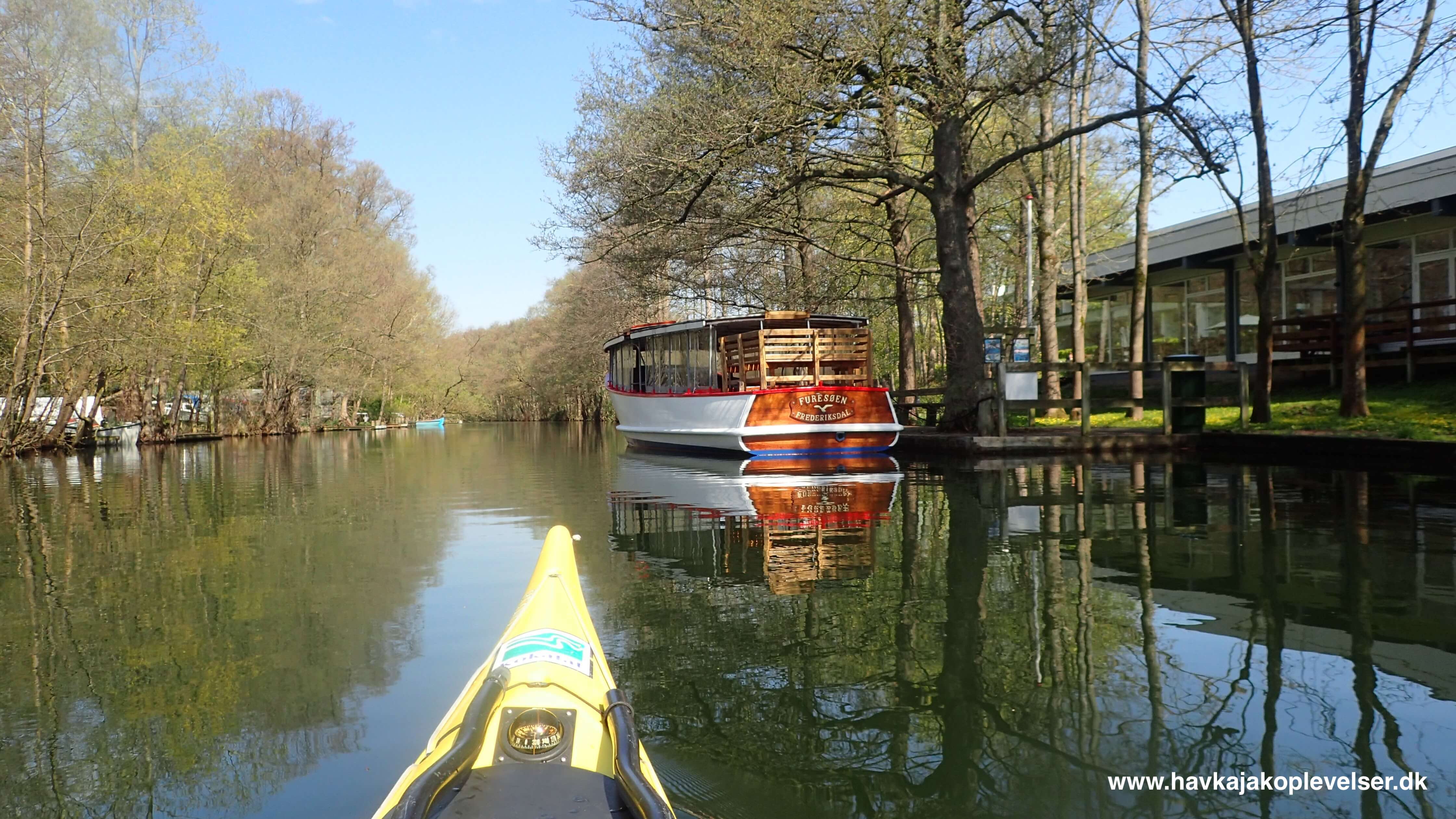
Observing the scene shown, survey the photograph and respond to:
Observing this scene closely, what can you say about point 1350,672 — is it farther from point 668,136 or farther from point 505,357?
point 505,357

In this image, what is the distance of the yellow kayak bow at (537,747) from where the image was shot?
2666 mm

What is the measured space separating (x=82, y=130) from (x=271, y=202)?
15.6 meters

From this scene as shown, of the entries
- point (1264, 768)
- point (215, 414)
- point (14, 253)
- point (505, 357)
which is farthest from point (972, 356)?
point (505, 357)

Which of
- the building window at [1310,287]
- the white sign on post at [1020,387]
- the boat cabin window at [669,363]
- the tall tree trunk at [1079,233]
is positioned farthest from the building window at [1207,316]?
the boat cabin window at [669,363]

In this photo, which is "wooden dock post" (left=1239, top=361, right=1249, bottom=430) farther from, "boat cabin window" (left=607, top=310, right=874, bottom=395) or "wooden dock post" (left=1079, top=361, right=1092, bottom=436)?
"boat cabin window" (left=607, top=310, right=874, bottom=395)

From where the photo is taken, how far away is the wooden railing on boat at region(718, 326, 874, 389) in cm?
1983

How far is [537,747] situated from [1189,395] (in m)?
17.4

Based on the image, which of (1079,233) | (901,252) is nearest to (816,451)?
(901,252)

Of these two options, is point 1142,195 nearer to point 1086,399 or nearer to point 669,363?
point 1086,399

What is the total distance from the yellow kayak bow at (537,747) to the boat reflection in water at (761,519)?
327 centimetres

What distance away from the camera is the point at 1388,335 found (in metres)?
20.4

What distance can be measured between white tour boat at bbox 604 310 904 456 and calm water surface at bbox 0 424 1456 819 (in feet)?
26.9

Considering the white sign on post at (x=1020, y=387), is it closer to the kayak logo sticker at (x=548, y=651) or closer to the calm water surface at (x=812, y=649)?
the calm water surface at (x=812, y=649)

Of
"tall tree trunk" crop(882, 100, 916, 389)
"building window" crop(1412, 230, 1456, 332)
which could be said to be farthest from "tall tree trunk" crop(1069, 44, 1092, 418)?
"building window" crop(1412, 230, 1456, 332)
